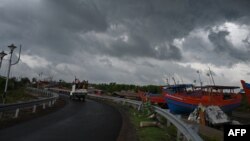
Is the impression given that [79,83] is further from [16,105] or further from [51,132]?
[51,132]

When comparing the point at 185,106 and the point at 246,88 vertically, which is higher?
the point at 246,88

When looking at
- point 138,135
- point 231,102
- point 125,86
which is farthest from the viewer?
point 125,86

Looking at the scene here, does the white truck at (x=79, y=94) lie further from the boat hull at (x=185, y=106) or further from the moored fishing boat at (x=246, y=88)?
the moored fishing boat at (x=246, y=88)

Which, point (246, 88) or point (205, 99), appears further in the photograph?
point (246, 88)

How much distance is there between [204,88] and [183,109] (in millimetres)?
3023

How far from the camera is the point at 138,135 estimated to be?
1308 centimetres

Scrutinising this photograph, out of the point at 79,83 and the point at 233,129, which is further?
the point at 79,83

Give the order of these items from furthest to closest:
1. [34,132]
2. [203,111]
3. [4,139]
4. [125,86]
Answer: [125,86] → [203,111] → [34,132] → [4,139]

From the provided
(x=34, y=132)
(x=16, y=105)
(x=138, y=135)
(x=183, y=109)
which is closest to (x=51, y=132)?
(x=34, y=132)
